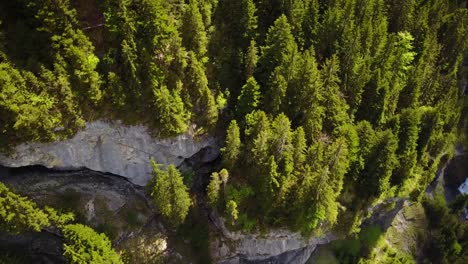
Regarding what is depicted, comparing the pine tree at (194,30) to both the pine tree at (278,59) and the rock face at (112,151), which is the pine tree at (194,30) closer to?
the pine tree at (278,59)

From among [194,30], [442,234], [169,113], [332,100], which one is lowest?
[442,234]

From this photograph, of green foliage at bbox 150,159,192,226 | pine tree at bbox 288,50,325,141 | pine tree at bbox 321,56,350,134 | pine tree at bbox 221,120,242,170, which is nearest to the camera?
green foliage at bbox 150,159,192,226

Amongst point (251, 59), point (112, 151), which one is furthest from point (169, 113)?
point (251, 59)

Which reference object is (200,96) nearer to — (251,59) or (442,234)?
(251,59)

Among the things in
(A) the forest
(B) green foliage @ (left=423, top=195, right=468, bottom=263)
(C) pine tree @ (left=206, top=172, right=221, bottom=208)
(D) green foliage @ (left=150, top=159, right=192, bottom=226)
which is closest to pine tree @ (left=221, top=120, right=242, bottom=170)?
(A) the forest

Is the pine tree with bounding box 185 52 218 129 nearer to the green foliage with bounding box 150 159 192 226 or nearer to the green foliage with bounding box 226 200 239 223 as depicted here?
the green foliage with bounding box 150 159 192 226

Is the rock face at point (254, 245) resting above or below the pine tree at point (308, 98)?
below

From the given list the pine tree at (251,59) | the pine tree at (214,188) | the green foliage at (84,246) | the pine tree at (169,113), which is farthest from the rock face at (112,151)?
the pine tree at (251,59)
